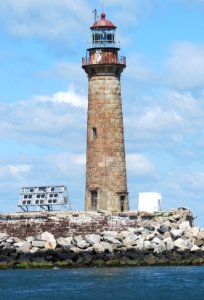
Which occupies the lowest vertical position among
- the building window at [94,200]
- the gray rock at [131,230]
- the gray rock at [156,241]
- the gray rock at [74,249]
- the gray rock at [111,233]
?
the gray rock at [74,249]

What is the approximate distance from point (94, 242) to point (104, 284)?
14.1 feet

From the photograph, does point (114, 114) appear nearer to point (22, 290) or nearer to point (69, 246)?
point (69, 246)

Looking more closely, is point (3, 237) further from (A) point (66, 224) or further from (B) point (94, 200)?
(B) point (94, 200)

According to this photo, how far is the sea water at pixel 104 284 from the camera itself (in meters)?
49.7

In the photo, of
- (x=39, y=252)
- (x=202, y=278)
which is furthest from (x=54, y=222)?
(x=202, y=278)

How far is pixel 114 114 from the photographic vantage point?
61188mm

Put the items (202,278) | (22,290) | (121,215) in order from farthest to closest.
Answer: (121,215) → (202,278) → (22,290)

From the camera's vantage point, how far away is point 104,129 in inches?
2403

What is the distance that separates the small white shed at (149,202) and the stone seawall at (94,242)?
107 inches

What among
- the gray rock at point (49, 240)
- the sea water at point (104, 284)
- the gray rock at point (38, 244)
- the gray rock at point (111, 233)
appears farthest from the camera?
the gray rock at point (111, 233)

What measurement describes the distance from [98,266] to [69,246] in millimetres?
1132

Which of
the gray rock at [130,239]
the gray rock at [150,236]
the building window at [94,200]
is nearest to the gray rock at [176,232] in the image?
the gray rock at [150,236]

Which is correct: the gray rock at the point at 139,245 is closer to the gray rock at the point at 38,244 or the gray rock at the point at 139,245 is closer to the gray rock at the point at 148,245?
the gray rock at the point at 148,245

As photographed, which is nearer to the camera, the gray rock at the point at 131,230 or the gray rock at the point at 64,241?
the gray rock at the point at 64,241
